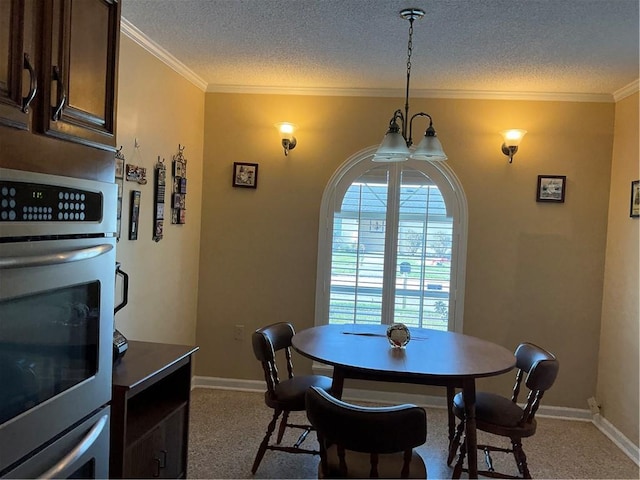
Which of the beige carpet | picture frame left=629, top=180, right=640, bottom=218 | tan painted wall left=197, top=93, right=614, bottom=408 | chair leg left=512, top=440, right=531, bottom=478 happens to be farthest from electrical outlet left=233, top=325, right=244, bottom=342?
picture frame left=629, top=180, right=640, bottom=218

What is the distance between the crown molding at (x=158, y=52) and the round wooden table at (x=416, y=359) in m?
1.92

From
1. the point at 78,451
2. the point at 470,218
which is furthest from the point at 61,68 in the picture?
the point at 470,218

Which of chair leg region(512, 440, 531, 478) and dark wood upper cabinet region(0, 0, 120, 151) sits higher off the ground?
dark wood upper cabinet region(0, 0, 120, 151)

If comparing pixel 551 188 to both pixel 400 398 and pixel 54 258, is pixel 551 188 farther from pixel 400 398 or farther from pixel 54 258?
pixel 54 258

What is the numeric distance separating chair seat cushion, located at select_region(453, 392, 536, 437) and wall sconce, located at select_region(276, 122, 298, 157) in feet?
7.21

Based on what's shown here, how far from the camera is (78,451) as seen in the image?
4.59ft

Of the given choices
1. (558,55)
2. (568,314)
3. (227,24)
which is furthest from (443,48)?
(568,314)

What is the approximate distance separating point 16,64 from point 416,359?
6.90 feet

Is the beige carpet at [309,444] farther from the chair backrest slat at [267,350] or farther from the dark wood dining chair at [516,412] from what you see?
the chair backrest slat at [267,350]

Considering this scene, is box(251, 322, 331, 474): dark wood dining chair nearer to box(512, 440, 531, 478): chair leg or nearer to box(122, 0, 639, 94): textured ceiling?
box(512, 440, 531, 478): chair leg

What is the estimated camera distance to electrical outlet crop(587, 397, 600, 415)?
374 cm

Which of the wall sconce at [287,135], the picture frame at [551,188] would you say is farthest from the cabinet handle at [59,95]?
the picture frame at [551,188]

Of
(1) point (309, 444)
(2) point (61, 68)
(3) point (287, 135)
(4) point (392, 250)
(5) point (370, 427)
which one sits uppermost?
(3) point (287, 135)

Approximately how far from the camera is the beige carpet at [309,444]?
9.48ft
